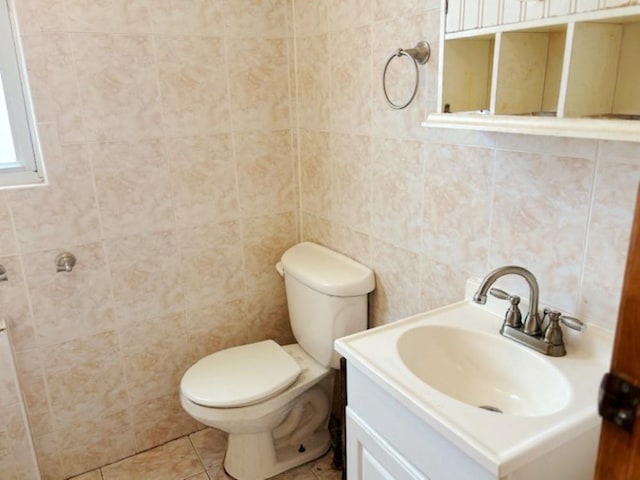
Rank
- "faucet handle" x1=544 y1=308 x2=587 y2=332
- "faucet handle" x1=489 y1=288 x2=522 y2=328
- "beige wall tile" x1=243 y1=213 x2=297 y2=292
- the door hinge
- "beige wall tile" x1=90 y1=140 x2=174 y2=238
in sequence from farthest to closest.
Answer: "beige wall tile" x1=243 y1=213 x2=297 y2=292 < "beige wall tile" x1=90 y1=140 x2=174 y2=238 < "faucet handle" x1=489 y1=288 x2=522 y2=328 < "faucet handle" x1=544 y1=308 x2=587 y2=332 < the door hinge

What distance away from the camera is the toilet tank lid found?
1.76 m

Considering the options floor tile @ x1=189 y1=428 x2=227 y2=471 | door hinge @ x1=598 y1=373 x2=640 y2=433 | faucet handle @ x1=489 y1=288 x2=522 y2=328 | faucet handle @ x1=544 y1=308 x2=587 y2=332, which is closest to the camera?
door hinge @ x1=598 y1=373 x2=640 y2=433

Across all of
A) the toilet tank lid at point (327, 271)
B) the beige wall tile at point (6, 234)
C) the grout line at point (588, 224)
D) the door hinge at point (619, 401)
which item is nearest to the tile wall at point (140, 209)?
the beige wall tile at point (6, 234)

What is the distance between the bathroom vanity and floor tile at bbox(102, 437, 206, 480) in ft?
3.07

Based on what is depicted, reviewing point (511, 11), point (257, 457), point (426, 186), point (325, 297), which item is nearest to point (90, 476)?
point (257, 457)

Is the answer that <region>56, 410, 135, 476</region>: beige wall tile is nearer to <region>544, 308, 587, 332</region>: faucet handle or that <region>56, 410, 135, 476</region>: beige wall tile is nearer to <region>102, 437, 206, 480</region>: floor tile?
<region>102, 437, 206, 480</region>: floor tile

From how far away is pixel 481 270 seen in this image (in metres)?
1.39

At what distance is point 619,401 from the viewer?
57 centimetres

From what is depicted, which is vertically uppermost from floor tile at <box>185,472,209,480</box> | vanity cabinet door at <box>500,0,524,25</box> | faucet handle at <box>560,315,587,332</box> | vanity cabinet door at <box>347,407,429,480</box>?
vanity cabinet door at <box>500,0,524,25</box>

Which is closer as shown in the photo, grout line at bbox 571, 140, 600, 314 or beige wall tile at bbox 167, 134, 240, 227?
grout line at bbox 571, 140, 600, 314

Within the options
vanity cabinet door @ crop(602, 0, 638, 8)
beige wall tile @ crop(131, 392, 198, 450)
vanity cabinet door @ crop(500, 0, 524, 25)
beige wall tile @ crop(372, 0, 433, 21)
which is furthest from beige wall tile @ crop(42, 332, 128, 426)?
vanity cabinet door @ crop(602, 0, 638, 8)

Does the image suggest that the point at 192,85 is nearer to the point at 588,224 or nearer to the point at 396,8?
the point at 396,8

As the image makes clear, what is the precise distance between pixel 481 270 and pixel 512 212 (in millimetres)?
196

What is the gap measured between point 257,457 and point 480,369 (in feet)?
3.39
